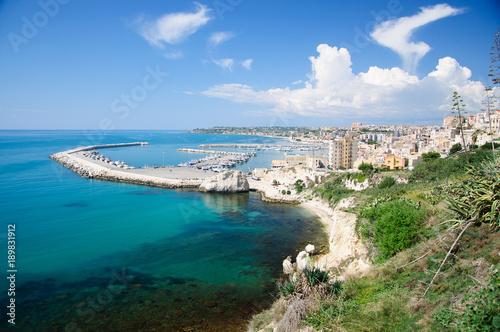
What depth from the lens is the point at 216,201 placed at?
3231 cm

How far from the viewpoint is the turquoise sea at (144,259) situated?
1089 cm

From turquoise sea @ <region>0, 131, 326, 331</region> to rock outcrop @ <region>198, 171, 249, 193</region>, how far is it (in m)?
4.11

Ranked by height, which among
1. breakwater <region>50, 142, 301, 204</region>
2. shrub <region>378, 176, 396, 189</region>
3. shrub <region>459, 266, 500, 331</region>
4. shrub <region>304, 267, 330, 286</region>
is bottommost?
breakwater <region>50, 142, 301, 204</region>

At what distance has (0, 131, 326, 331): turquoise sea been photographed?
1089 centimetres

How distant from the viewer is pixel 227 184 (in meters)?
36.6

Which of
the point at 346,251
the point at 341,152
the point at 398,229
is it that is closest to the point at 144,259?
the point at 346,251

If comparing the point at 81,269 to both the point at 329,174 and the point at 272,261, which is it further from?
the point at 329,174

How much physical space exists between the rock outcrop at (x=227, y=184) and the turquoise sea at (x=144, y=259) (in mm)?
4112

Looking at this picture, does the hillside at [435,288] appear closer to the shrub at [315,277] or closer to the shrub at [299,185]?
the shrub at [315,277]

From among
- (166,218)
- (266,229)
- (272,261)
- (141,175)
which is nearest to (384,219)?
(272,261)

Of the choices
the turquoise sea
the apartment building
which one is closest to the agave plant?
the turquoise sea

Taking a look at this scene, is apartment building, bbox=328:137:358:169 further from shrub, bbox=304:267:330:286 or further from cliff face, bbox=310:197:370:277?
shrub, bbox=304:267:330:286

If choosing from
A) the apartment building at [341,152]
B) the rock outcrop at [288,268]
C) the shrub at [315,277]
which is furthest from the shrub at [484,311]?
the apartment building at [341,152]

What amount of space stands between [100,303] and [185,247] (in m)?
7.01
